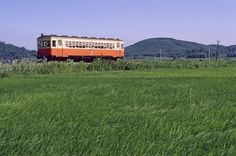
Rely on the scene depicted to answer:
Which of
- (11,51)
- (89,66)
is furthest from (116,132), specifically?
(11,51)

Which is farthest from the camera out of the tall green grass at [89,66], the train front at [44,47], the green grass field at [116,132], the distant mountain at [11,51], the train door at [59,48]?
the distant mountain at [11,51]

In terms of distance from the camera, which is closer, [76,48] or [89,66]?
[89,66]

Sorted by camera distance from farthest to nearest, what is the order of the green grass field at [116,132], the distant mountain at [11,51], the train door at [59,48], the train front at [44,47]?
the distant mountain at [11,51] → the train front at [44,47] → the train door at [59,48] → the green grass field at [116,132]

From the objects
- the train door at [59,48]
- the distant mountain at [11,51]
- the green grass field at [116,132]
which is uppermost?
the train door at [59,48]

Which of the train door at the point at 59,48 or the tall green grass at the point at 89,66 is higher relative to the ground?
the train door at the point at 59,48

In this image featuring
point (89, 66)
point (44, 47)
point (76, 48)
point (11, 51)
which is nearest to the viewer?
point (89, 66)

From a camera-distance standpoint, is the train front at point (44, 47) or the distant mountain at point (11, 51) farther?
the distant mountain at point (11, 51)

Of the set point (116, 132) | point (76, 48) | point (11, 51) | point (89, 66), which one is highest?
point (76, 48)

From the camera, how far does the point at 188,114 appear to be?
25.0 ft

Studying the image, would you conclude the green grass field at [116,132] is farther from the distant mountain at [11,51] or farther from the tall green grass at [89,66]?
the distant mountain at [11,51]

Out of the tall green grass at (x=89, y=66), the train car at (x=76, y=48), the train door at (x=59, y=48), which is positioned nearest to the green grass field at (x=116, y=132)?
the tall green grass at (x=89, y=66)

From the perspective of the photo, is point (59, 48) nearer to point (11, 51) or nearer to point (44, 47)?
point (44, 47)

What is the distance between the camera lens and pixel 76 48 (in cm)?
4462

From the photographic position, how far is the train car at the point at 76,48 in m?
42.4
